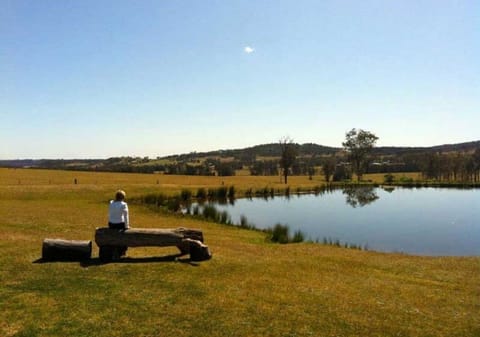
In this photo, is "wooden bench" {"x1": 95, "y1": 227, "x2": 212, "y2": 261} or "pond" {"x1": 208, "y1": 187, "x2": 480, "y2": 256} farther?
"pond" {"x1": 208, "y1": 187, "x2": 480, "y2": 256}

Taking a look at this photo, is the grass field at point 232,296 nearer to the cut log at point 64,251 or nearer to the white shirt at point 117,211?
the cut log at point 64,251

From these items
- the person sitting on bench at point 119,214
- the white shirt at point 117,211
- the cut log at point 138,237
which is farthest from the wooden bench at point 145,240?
the white shirt at point 117,211

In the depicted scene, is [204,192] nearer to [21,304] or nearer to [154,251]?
[154,251]

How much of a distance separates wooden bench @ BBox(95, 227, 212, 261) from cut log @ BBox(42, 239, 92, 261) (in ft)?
1.44

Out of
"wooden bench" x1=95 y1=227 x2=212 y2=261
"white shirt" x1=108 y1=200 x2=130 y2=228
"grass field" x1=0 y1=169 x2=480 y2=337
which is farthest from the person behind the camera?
"white shirt" x1=108 y1=200 x2=130 y2=228

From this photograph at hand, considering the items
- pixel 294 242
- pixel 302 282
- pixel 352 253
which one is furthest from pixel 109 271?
pixel 294 242

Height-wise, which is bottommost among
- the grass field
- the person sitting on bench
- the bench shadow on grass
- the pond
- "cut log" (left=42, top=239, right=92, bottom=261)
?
the pond

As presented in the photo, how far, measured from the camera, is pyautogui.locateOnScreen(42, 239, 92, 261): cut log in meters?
12.6

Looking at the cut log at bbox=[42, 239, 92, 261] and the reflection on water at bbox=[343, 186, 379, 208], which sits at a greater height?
the cut log at bbox=[42, 239, 92, 261]

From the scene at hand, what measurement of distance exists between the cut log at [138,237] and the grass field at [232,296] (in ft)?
1.76

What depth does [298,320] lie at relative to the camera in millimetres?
8750

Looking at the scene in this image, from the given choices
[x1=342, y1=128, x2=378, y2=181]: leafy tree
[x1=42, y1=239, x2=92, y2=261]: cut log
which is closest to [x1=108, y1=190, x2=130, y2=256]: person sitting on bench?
[x1=42, y1=239, x2=92, y2=261]: cut log

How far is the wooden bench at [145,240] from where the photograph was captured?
41.8 ft

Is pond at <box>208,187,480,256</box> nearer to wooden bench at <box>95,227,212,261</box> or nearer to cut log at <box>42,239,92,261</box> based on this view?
wooden bench at <box>95,227,212,261</box>
